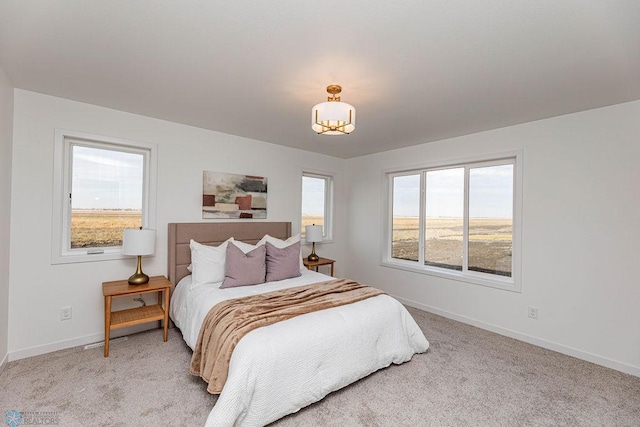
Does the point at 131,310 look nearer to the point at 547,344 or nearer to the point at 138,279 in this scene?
the point at 138,279

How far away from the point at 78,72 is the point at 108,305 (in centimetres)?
194

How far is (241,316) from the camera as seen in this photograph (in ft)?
7.00

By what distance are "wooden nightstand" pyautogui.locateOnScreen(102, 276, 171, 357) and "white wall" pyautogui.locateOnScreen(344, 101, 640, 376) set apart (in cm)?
352

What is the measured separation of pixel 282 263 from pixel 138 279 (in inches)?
57.9

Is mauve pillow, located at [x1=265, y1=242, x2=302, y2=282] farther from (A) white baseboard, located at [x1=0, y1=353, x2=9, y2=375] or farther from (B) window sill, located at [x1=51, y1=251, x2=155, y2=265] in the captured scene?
(A) white baseboard, located at [x1=0, y1=353, x2=9, y2=375]

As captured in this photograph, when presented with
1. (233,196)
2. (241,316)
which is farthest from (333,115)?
(233,196)

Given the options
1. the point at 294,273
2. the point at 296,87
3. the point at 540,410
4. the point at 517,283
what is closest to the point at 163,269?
the point at 294,273

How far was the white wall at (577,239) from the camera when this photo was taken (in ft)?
8.37

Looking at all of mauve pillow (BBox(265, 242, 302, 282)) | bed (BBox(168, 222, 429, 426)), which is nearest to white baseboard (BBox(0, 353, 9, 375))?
bed (BBox(168, 222, 429, 426))

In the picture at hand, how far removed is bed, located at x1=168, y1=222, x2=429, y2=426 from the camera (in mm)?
1759

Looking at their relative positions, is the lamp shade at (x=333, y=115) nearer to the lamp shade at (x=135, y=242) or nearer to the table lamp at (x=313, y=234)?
the lamp shade at (x=135, y=242)

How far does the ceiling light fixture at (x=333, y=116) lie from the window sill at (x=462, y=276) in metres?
2.59

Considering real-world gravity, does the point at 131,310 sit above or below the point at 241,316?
below

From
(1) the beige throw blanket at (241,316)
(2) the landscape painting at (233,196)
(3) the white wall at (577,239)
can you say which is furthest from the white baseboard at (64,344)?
(3) the white wall at (577,239)
